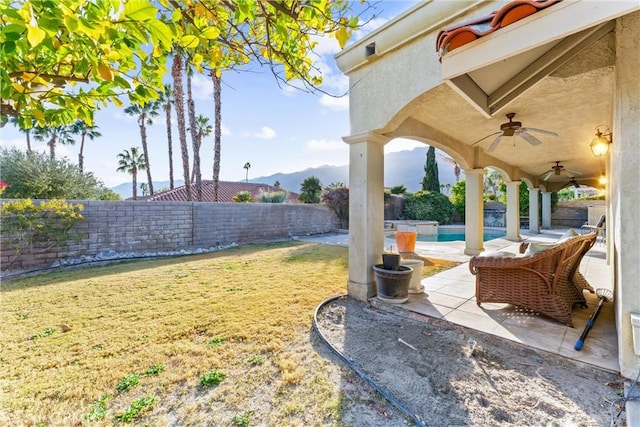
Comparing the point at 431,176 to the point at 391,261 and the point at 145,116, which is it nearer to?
the point at 391,261

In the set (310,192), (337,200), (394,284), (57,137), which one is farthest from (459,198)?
(57,137)

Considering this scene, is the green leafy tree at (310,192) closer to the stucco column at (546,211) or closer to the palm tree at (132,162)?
the stucco column at (546,211)

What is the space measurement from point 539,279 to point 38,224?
10821 millimetres

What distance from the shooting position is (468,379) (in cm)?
267

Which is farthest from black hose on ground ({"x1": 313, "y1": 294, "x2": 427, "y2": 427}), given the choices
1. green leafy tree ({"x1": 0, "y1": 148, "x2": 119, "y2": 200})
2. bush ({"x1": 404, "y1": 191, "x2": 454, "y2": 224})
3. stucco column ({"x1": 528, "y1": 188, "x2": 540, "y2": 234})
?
bush ({"x1": 404, "y1": 191, "x2": 454, "y2": 224})

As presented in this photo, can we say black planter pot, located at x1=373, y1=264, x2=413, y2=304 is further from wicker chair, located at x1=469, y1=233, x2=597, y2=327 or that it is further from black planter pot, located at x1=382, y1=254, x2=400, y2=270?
wicker chair, located at x1=469, y1=233, x2=597, y2=327

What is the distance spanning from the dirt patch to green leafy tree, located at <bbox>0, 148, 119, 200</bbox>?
11886 millimetres

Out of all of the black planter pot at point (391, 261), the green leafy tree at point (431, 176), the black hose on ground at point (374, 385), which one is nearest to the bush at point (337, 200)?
the black planter pot at point (391, 261)

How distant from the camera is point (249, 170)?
32.9m

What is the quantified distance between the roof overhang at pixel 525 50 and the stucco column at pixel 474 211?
189 inches

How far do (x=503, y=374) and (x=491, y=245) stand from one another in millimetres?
9023

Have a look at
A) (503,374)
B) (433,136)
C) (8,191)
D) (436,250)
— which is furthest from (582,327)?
(8,191)

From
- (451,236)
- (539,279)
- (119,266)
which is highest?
(539,279)

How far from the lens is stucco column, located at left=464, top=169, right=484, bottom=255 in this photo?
838 centimetres
